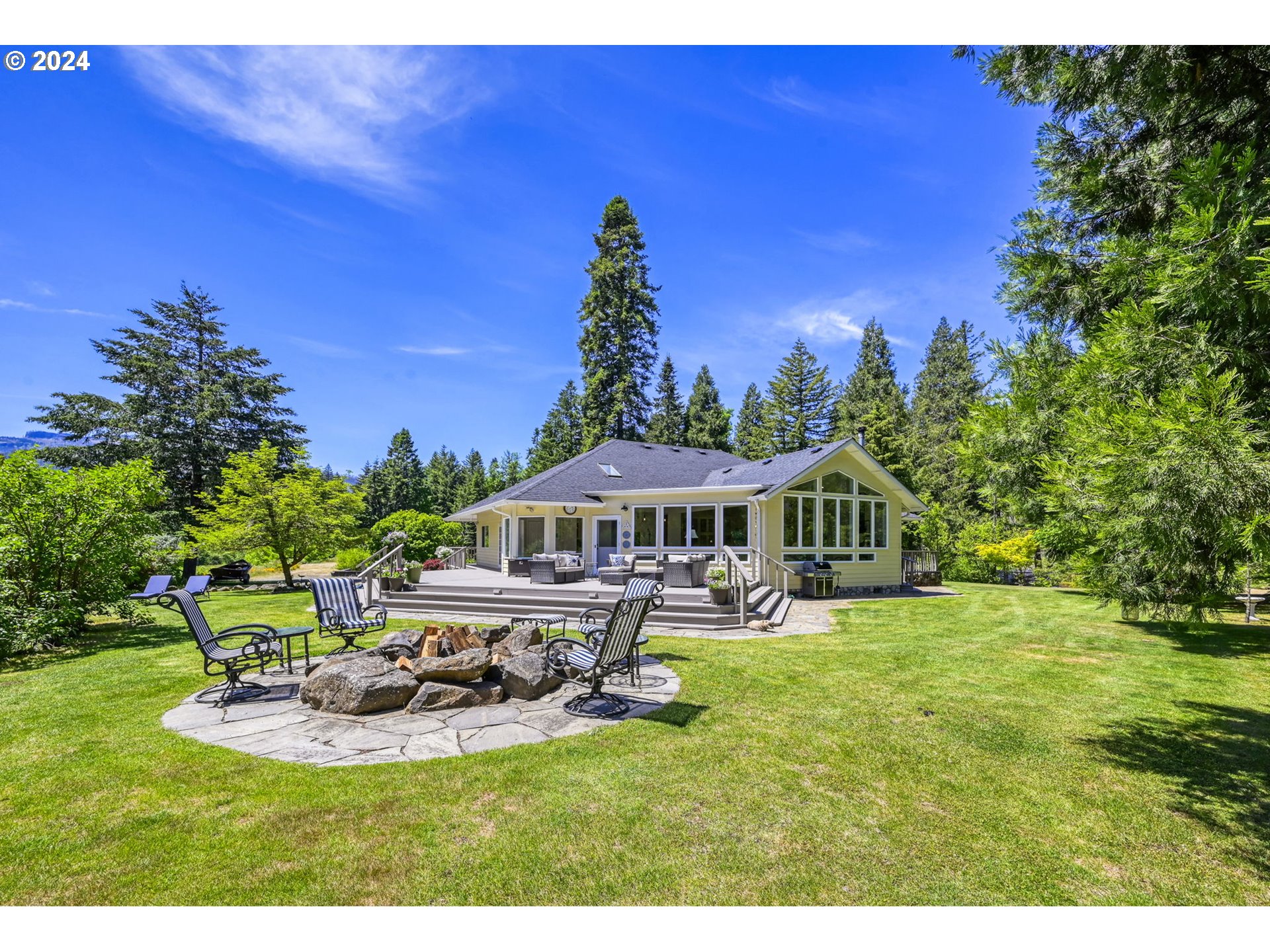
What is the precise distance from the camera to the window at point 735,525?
17.3 m

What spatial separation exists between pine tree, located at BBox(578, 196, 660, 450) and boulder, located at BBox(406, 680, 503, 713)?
29031mm

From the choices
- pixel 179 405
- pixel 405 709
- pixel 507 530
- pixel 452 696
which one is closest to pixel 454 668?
pixel 452 696

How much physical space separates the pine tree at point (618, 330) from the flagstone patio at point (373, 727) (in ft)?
96.0

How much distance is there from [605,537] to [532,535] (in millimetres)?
2800

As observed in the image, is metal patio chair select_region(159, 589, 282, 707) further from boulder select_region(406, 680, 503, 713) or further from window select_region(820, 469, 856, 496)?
window select_region(820, 469, 856, 496)

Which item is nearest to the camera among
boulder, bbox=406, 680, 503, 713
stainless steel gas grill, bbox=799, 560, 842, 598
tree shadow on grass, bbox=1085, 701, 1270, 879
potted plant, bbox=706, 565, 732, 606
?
tree shadow on grass, bbox=1085, 701, 1270, 879

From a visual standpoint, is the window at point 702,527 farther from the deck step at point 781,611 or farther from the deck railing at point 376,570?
the deck railing at point 376,570

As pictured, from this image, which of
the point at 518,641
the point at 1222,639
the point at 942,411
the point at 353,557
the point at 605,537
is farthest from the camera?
the point at 942,411

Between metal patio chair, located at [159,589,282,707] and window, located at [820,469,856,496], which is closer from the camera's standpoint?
metal patio chair, located at [159,589,282,707]

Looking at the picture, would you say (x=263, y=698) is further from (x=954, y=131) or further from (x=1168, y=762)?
(x=954, y=131)

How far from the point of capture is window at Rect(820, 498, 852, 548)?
17.9 m

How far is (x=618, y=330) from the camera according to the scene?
35.7m

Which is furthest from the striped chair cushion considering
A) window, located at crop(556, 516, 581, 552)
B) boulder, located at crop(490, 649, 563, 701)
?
window, located at crop(556, 516, 581, 552)

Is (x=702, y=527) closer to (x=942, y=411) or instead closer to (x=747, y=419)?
(x=942, y=411)
